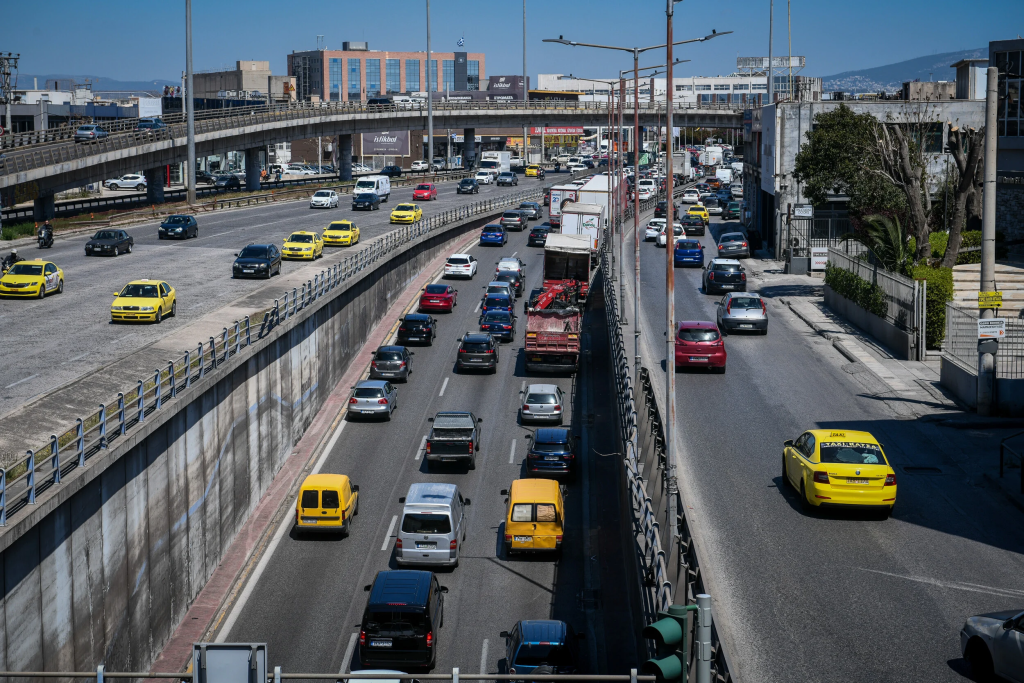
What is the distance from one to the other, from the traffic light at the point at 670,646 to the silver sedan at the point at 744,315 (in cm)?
3609

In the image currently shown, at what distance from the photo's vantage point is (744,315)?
45.9 metres

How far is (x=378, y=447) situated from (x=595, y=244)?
23314 millimetres

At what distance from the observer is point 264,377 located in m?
37.6

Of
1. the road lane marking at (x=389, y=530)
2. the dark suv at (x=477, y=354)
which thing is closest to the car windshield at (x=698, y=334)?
the dark suv at (x=477, y=354)

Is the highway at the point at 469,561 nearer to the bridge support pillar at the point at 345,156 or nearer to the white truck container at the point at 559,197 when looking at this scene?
the white truck container at the point at 559,197

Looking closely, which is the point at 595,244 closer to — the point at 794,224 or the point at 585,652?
the point at 794,224

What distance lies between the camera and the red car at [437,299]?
184 ft

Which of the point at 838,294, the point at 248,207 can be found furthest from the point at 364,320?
the point at 248,207

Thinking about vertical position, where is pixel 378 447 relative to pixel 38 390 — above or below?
below

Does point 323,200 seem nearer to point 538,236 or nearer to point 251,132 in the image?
point 251,132

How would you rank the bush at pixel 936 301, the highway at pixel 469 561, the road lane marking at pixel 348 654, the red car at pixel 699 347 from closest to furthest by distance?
the road lane marking at pixel 348 654
the highway at pixel 469 561
the red car at pixel 699 347
the bush at pixel 936 301

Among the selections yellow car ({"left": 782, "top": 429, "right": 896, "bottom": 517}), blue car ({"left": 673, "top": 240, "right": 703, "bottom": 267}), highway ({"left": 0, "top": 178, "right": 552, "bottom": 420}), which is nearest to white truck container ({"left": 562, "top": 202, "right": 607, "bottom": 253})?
blue car ({"left": 673, "top": 240, "right": 703, "bottom": 267})

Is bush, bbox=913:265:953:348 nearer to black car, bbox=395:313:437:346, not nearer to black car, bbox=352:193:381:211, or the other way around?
black car, bbox=395:313:437:346

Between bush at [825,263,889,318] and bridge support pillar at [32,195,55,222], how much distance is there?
47.5m
